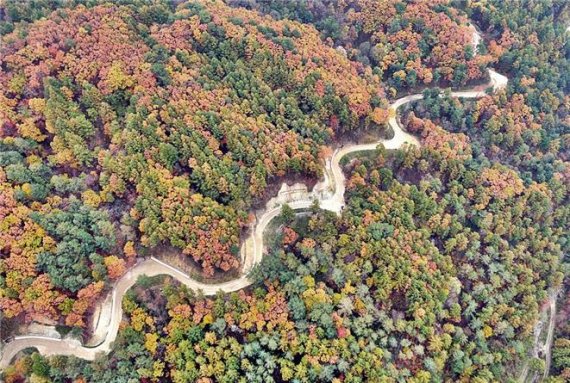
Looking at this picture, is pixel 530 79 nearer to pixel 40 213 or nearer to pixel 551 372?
pixel 551 372

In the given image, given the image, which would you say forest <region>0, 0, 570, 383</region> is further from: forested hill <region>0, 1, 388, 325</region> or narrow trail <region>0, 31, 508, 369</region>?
narrow trail <region>0, 31, 508, 369</region>

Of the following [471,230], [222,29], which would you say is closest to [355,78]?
[222,29]

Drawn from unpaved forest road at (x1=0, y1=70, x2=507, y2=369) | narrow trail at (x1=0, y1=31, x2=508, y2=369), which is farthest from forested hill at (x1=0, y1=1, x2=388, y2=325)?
narrow trail at (x1=0, y1=31, x2=508, y2=369)

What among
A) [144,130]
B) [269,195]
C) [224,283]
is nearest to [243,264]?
[224,283]

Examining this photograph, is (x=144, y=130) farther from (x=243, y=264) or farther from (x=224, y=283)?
(x=224, y=283)

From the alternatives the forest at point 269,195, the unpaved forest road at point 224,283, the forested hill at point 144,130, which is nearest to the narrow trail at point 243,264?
the unpaved forest road at point 224,283

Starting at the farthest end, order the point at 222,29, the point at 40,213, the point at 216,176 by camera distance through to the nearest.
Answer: the point at 222,29 < the point at 216,176 < the point at 40,213

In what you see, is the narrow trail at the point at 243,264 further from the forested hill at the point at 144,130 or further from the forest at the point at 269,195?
the forested hill at the point at 144,130

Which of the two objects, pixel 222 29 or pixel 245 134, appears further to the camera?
pixel 222 29
